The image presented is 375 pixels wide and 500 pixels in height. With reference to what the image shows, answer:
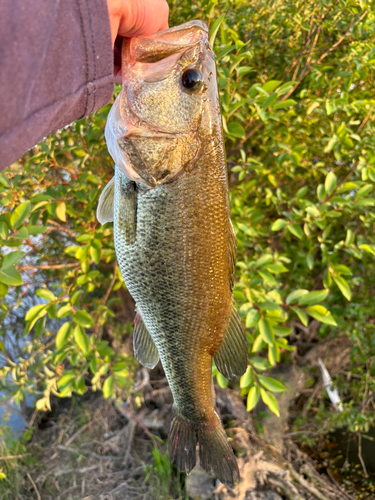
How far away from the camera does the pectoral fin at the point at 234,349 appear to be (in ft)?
3.79

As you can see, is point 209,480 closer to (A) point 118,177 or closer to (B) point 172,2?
(A) point 118,177

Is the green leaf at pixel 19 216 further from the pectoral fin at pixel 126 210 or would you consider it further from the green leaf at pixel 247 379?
the green leaf at pixel 247 379

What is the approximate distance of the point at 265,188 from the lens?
210 centimetres

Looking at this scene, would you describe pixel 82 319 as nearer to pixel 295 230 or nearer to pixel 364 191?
pixel 295 230

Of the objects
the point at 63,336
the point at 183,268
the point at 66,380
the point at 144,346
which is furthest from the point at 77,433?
the point at 183,268

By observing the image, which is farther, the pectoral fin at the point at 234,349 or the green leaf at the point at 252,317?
the green leaf at the point at 252,317

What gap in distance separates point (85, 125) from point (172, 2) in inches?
33.9

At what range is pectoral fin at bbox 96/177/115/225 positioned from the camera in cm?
117

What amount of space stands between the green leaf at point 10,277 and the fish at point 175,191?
13.6 inches

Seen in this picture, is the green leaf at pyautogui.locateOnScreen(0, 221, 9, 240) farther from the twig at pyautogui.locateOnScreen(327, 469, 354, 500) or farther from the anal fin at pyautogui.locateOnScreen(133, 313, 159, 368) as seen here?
the twig at pyautogui.locateOnScreen(327, 469, 354, 500)

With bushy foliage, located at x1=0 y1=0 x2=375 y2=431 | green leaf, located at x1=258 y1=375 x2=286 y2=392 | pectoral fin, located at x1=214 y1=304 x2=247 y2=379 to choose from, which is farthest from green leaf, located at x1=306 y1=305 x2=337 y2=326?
pectoral fin, located at x1=214 y1=304 x2=247 y2=379

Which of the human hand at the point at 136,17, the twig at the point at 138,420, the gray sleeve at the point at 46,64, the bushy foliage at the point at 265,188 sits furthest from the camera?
the twig at the point at 138,420

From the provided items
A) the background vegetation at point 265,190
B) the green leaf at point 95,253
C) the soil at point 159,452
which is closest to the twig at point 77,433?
the soil at point 159,452

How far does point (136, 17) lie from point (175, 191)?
1.55ft
